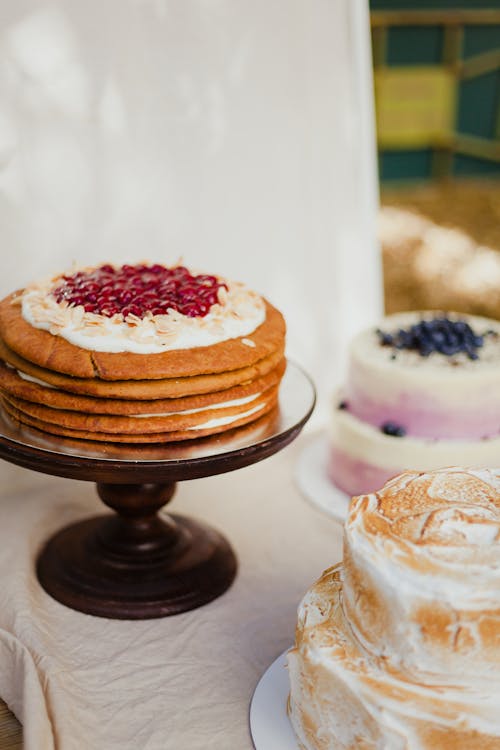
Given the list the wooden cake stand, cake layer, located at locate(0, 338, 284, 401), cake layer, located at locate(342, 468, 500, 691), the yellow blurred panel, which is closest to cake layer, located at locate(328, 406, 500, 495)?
the wooden cake stand

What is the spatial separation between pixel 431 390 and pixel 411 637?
744 millimetres

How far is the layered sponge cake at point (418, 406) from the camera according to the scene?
5.41 feet

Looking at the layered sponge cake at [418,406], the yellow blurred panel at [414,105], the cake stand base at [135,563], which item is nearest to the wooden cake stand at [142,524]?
the cake stand base at [135,563]

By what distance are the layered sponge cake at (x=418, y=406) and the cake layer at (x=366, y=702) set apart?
633mm

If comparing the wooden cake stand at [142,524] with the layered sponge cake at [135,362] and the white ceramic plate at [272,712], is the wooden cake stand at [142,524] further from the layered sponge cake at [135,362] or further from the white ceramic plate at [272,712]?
the white ceramic plate at [272,712]

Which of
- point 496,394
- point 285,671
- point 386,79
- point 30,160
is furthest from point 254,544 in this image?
point 386,79

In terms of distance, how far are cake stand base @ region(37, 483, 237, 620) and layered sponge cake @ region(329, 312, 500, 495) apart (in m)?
0.33

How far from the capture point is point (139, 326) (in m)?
1.26

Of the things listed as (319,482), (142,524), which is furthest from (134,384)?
(319,482)

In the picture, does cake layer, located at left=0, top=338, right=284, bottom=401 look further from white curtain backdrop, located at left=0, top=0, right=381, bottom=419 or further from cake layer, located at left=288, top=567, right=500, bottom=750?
white curtain backdrop, located at left=0, top=0, right=381, bottom=419

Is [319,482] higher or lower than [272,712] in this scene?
lower

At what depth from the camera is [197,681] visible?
1268mm

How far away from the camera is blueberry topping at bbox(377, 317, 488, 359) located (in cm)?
172

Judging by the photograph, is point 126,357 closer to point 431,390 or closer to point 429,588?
point 429,588
